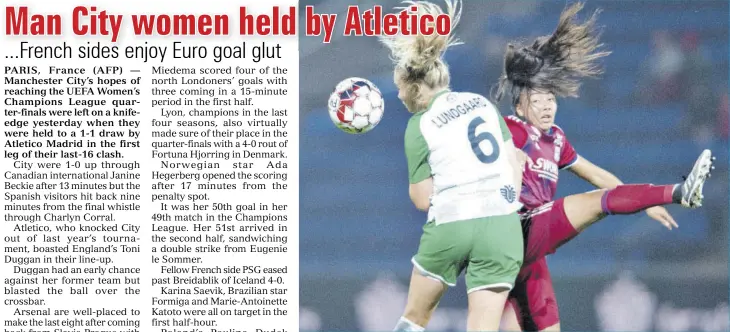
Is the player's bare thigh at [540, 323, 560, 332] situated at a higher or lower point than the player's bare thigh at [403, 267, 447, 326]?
lower

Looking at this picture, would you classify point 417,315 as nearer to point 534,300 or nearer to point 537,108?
point 534,300

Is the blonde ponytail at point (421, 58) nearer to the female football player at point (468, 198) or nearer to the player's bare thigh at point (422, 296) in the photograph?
the female football player at point (468, 198)

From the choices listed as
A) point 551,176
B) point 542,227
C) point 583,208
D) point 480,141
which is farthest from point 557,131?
point 480,141

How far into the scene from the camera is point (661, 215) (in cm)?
474

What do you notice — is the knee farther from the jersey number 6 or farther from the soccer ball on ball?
the soccer ball on ball

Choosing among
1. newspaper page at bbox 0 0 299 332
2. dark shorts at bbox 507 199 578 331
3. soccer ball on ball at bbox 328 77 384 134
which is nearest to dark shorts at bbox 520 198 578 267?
dark shorts at bbox 507 199 578 331

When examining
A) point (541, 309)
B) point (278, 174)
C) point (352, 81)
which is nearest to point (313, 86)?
point (352, 81)

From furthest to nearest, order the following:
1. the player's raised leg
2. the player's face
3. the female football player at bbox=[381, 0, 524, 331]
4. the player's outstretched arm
Answer: the player's face → the player's raised leg → the player's outstretched arm → the female football player at bbox=[381, 0, 524, 331]

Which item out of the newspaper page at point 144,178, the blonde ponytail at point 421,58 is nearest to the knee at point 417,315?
the newspaper page at point 144,178

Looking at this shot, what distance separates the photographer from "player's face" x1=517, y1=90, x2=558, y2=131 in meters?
4.62

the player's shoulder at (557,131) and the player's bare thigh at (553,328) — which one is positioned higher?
the player's shoulder at (557,131)

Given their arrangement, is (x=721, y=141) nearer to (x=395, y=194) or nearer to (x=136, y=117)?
(x=395, y=194)

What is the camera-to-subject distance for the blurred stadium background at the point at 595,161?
491cm

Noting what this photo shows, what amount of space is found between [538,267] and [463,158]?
0.91 meters
